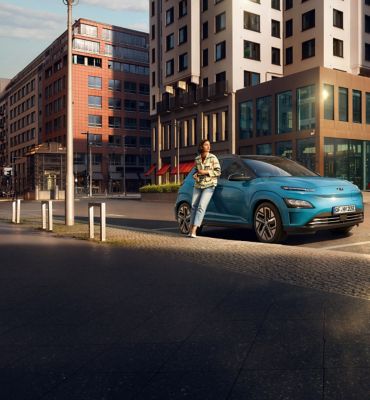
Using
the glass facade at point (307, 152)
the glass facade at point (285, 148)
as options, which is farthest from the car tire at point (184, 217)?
the glass facade at point (285, 148)

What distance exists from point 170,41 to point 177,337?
1959 inches

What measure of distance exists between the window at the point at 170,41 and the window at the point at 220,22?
21.8 feet

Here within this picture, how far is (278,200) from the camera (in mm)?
7973

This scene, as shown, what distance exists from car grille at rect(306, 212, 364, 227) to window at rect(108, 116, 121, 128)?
75.5m

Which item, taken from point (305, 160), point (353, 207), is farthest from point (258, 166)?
point (305, 160)

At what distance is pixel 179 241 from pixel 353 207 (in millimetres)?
3035

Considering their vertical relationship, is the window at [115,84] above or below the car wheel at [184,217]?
above

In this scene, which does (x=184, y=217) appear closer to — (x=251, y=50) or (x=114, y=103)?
(x=251, y=50)

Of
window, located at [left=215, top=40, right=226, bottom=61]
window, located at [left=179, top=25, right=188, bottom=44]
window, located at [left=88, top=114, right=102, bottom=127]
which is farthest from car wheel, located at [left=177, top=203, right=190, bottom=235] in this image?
window, located at [left=88, top=114, right=102, bottom=127]

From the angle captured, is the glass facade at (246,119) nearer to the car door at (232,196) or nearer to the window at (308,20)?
the window at (308,20)

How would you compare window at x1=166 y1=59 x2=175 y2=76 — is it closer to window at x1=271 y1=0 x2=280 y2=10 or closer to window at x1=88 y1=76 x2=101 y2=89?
window at x1=271 y1=0 x2=280 y2=10

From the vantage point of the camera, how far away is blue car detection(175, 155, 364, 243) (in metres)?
7.81

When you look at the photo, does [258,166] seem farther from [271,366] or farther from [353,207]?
[271,366]

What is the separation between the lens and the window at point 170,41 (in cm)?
4947
